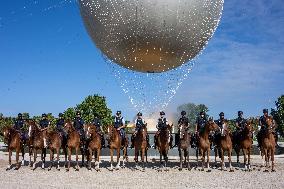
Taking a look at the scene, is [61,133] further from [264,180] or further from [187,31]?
[264,180]

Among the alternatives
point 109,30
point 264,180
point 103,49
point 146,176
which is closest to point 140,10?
point 109,30

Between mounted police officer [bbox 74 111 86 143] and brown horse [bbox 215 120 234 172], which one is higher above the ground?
mounted police officer [bbox 74 111 86 143]

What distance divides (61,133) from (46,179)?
204 inches

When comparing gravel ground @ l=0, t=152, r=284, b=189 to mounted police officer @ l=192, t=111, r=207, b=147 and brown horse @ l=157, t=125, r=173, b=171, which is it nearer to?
brown horse @ l=157, t=125, r=173, b=171

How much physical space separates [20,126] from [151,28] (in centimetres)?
878

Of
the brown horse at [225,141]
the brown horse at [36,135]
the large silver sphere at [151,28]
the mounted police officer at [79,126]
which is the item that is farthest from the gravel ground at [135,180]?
the large silver sphere at [151,28]

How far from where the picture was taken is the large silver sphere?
1583 cm

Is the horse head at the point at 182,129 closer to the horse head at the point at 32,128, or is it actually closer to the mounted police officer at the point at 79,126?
the mounted police officer at the point at 79,126

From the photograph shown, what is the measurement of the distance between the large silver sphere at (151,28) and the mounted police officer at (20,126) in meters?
5.48

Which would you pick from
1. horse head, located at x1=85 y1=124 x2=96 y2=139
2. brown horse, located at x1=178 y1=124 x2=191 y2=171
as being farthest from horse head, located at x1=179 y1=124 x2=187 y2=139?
horse head, located at x1=85 y1=124 x2=96 y2=139

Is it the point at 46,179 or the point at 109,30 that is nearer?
the point at 46,179

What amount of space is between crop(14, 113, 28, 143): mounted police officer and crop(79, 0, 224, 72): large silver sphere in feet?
18.0

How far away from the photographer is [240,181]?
1434 cm

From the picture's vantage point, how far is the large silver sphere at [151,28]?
15828 millimetres
